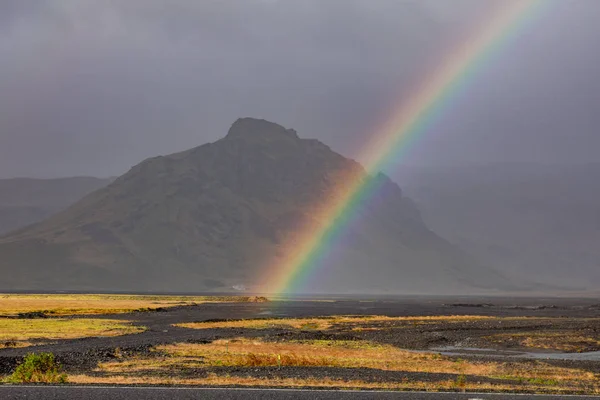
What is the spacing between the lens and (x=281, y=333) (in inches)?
2756

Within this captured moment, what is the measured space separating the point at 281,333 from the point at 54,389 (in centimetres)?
4285

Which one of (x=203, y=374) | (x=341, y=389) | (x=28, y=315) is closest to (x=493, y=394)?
(x=341, y=389)

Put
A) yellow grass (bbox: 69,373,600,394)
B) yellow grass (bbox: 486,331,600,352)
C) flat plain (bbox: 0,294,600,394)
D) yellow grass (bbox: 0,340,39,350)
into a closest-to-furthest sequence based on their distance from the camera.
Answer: yellow grass (bbox: 69,373,600,394) < flat plain (bbox: 0,294,600,394) < yellow grass (bbox: 0,340,39,350) < yellow grass (bbox: 486,331,600,352)

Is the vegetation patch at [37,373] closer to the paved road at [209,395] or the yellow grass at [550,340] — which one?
the paved road at [209,395]

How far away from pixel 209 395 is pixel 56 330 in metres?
50.3

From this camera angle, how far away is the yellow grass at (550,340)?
2402 inches

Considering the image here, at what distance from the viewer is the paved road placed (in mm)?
26531

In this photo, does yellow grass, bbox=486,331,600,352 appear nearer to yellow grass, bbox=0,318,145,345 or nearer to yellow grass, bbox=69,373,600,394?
yellow grass, bbox=69,373,600,394

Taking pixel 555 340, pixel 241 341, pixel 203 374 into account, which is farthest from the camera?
pixel 555 340

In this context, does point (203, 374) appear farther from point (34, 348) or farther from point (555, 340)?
point (555, 340)

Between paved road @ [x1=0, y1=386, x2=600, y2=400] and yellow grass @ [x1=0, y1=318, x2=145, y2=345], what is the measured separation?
31.9m

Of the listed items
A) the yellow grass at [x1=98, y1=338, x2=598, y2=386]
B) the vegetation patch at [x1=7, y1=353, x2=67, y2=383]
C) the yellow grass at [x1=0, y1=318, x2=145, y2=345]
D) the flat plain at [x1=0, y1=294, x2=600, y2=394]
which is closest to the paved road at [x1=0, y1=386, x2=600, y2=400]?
the flat plain at [x1=0, y1=294, x2=600, y2=394]

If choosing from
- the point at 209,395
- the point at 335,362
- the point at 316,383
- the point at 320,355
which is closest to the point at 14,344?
the point at 320,355

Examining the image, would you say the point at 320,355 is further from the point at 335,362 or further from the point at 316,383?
the point at 316,383
